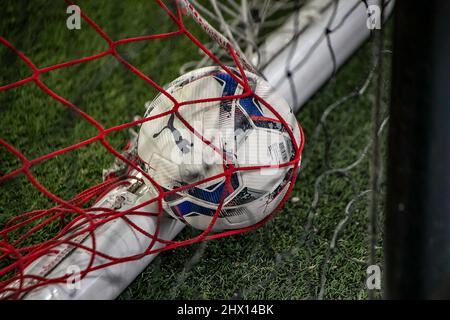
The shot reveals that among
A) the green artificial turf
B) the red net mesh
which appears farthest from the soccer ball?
the green artificial turf

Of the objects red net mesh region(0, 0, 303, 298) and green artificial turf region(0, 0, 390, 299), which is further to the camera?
green artificial turf region(0, 0, 390, 299)

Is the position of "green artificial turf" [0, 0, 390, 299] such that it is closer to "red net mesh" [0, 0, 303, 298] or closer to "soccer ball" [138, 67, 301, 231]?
"red net mesh" [0, 0, 303, 298]

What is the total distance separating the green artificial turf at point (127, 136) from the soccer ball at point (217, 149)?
0.20 metres

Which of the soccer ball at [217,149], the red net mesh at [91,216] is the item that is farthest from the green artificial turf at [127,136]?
the soccer ball at [217,149]

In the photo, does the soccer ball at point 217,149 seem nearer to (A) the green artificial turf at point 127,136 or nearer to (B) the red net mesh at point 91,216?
(B) the red net mesh at point 91,216

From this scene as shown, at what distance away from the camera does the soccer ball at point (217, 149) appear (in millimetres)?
1329

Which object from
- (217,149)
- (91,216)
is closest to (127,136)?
(91,216)

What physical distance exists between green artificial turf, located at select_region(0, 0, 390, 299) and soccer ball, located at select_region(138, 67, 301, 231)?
200mm

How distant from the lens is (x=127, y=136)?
77.2 inches

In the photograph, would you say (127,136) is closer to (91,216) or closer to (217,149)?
(91,216)

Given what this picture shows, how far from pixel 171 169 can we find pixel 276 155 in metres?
0.23

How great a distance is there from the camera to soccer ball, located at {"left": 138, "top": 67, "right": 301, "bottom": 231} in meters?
1.33

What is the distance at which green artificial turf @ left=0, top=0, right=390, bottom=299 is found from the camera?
1.55 meters

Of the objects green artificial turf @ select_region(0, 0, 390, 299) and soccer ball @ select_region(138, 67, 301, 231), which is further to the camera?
green artificial turf @ select_region(0, 0, 390, 299)
